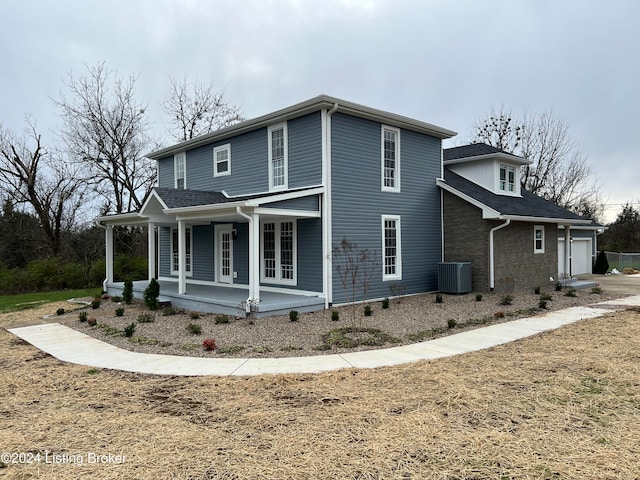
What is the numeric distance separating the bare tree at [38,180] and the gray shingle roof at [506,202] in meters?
21.1

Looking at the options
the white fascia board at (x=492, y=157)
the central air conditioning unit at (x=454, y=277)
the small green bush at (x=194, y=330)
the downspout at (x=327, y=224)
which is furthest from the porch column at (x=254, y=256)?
the white fascia board at (x=492, y=157)

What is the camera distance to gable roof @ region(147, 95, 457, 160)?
11.5 metres

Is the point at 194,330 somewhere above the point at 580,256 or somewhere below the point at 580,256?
below

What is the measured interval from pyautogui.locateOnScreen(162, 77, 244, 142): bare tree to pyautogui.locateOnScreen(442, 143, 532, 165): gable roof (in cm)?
1574

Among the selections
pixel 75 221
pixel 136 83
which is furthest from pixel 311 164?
pixel 75 221

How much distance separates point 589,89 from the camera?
18.9 meters

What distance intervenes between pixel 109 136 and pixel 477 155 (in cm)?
2016

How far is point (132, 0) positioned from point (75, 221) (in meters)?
17.8

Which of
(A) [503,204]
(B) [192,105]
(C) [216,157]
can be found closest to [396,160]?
(A) [503,204]

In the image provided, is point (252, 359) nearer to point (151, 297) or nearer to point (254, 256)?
point (254, 256)

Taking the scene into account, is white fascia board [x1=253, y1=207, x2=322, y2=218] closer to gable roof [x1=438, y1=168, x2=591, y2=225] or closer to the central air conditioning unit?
the central air conditioning unit

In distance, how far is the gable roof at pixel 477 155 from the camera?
16047mm

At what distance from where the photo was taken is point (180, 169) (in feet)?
57.9

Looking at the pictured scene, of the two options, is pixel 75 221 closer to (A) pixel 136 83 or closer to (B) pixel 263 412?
(A) pixel 136 83
